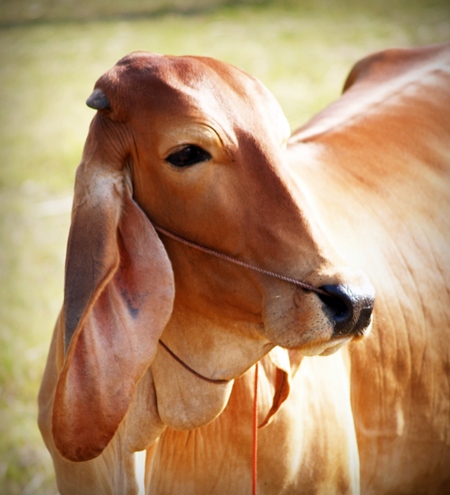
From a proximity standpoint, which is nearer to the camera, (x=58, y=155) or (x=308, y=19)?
(x=58, y=155)

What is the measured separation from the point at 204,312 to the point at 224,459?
623 millimetres

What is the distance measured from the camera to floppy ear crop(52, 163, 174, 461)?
2176 millimetres

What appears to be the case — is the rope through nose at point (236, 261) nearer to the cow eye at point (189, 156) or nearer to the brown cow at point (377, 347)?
the cow eye at point (189, 156)

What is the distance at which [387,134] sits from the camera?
11.4 feet

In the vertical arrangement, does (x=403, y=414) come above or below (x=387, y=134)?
below

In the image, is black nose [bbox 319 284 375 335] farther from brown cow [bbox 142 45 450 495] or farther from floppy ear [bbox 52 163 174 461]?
brown cow [bbox 142 45 450 495]

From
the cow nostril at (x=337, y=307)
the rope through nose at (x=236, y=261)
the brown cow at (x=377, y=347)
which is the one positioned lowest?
the brown cow at (x=377, y=347)

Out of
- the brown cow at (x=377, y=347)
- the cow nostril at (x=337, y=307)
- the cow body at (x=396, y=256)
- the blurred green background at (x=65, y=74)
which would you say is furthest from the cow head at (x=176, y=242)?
the blurred green background at (x=65, y=74)

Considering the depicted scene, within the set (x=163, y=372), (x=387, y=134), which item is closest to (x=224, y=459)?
(x=163, y=372)

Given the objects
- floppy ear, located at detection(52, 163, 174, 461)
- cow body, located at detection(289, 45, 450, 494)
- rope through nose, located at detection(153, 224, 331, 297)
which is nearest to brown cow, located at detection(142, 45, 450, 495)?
cow body, located at detection(289, 45, 450, 494)

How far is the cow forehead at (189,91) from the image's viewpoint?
85.0 inches

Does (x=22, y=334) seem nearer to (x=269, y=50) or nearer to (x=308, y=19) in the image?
(x=269, y=50)

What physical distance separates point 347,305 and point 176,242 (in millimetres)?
538

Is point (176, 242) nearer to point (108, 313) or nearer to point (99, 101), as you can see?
point (108, 313)
